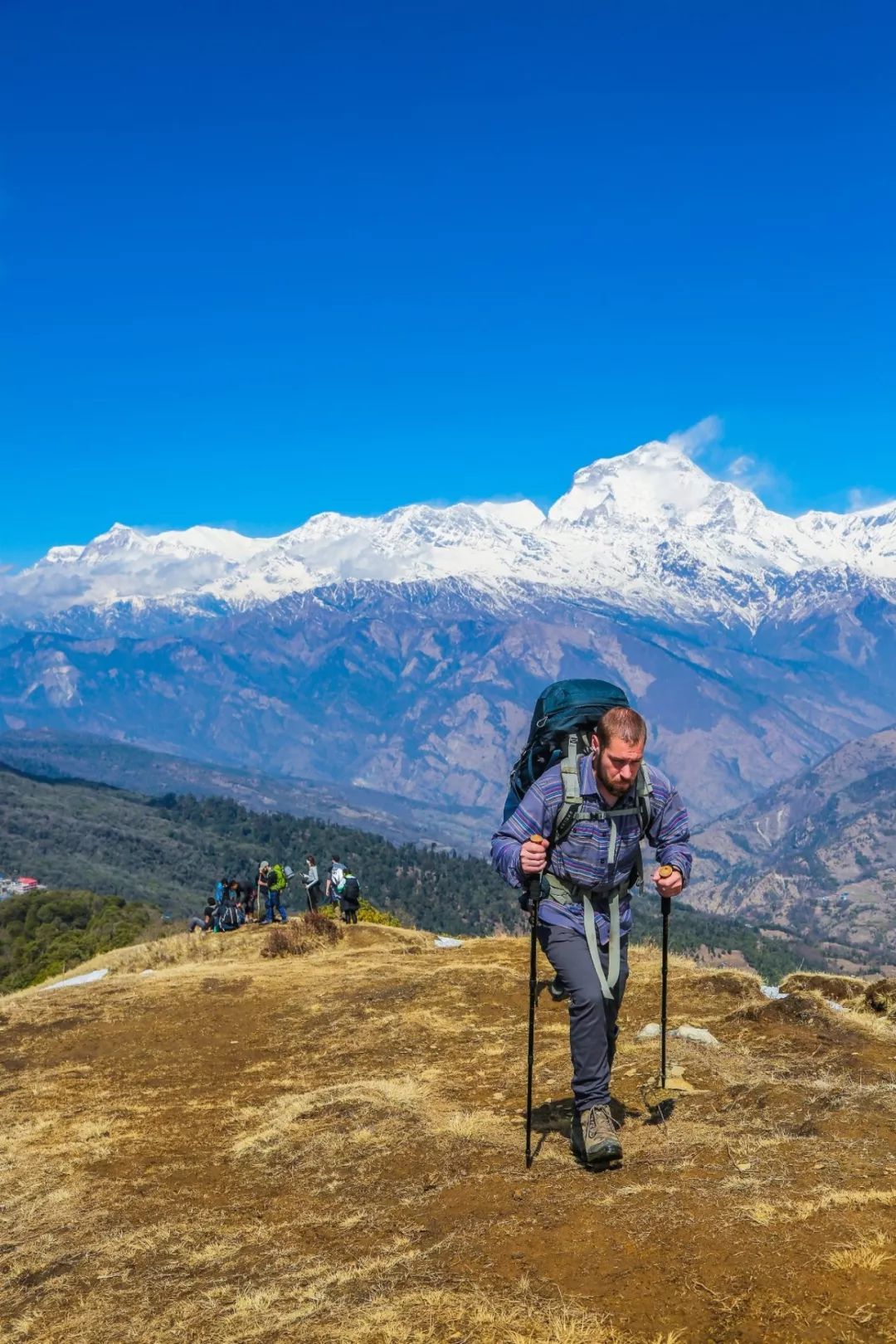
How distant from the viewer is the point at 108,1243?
8414 mm

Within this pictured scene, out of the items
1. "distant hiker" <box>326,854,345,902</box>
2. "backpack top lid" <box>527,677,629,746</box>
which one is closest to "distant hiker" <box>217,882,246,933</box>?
"distant hiker" <box>326,854,345,902</box>

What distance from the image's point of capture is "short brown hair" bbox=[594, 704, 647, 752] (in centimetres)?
844

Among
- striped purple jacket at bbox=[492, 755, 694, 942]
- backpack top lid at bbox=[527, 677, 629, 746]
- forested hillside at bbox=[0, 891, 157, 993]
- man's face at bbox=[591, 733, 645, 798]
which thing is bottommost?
forested hillside at bbox=[0, 891, 157, 993]

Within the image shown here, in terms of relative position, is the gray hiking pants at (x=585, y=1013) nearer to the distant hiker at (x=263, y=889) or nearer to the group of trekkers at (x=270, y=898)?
the group of trekkers at (x=270, y=898)

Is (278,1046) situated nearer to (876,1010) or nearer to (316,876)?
(876,1010)

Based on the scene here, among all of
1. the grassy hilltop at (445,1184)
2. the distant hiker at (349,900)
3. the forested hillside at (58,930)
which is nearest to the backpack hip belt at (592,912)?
the grassy hilltop at (445,1184)

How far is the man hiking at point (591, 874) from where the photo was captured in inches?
338

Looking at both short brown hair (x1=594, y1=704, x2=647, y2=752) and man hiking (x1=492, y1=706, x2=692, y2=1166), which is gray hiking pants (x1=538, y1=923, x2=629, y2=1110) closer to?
man hiking (x1=492, y1=706, x2=692, y2=1166)

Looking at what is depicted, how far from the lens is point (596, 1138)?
8.52m

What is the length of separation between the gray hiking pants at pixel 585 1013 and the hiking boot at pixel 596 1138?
0.08 meters

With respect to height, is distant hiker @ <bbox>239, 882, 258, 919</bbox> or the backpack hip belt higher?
the backpack hip belt

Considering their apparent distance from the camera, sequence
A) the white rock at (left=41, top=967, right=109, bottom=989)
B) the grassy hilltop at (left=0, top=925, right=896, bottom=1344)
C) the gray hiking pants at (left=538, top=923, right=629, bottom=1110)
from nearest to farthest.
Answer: the grassy hilltop at (left=0, top=925, right=896, bottom=1344) < the gray hiking pants at (left=538, top=923, right=629, bottom=1110) < the white rock at (left=41, top=967, right=109, bottom=989)

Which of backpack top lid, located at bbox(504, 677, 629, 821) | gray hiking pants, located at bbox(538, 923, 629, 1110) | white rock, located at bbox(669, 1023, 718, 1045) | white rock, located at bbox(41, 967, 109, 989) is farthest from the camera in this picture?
white rock, located at bbox(41, 967, 109, 989)

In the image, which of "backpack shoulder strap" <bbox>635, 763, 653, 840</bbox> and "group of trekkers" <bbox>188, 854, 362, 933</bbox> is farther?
"group of trekkers" <bbox>188, 854, 362, 933</bbox>
